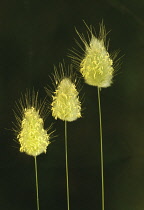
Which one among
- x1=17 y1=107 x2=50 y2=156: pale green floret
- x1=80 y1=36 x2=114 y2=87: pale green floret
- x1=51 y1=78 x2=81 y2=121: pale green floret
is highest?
x1=80 y1=36 x2=114 y2=87: pale green floret

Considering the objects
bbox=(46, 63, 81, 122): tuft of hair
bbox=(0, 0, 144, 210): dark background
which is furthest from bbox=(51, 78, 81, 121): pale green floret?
bbox=(0, 0, 144, 210): dark background

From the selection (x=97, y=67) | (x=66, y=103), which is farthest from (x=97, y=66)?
(x=66, y=103)

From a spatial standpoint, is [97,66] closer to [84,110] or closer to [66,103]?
[66,103]

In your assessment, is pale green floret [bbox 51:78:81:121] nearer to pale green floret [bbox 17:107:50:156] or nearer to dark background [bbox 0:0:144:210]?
pale green floret [bbox 17:107:50:156]

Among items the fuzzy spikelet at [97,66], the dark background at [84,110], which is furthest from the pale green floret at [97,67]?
the dark background at [84,110]

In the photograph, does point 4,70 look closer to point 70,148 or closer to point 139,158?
point 70,148

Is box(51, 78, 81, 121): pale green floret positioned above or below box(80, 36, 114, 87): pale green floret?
below

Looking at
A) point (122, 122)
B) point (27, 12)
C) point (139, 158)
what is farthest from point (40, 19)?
point (139, 158)

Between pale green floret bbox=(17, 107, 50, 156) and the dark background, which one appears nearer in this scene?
pale green floret bbox=(17, 107, 50, 156)

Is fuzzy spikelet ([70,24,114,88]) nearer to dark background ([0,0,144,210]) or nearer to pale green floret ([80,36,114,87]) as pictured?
pale green floret ([80,36,114,87])

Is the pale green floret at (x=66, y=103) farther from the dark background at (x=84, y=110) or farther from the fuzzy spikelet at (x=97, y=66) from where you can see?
the dark background at (x=84, y=110)
